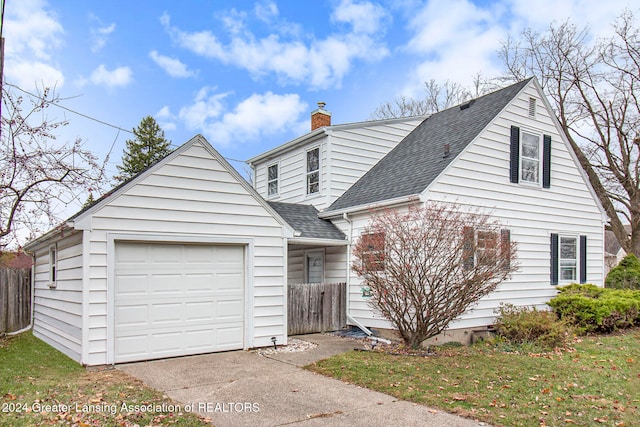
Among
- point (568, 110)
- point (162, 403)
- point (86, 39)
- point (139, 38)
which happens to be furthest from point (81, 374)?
point (568, 110)

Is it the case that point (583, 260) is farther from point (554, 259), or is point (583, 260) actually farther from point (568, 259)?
point (554, 259)

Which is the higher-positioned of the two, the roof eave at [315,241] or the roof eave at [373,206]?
the roof eave at [373,206]

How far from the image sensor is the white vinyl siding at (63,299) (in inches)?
333

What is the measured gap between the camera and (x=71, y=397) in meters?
6.05

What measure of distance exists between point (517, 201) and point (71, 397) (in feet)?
35.9

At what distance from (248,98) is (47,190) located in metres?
10.7

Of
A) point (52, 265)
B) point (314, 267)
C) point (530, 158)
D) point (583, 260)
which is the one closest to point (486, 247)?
point (530, 158)

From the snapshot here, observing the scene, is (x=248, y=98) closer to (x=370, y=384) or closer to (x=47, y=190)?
(x=47, y=190)

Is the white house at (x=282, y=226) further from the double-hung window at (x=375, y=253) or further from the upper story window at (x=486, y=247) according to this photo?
the double-hung window at (x=375, y=253)

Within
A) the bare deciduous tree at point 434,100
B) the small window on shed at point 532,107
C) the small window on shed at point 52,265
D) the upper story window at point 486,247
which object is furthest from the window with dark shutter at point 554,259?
the bare deciduous tree at point 434,100

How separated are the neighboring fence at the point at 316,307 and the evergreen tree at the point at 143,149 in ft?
94.7

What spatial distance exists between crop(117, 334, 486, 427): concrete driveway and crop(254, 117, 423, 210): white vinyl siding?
21.5ft

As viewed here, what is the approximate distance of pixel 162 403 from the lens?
233 inches

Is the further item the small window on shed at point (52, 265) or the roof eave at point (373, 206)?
the roof eave at point (373, 206)
